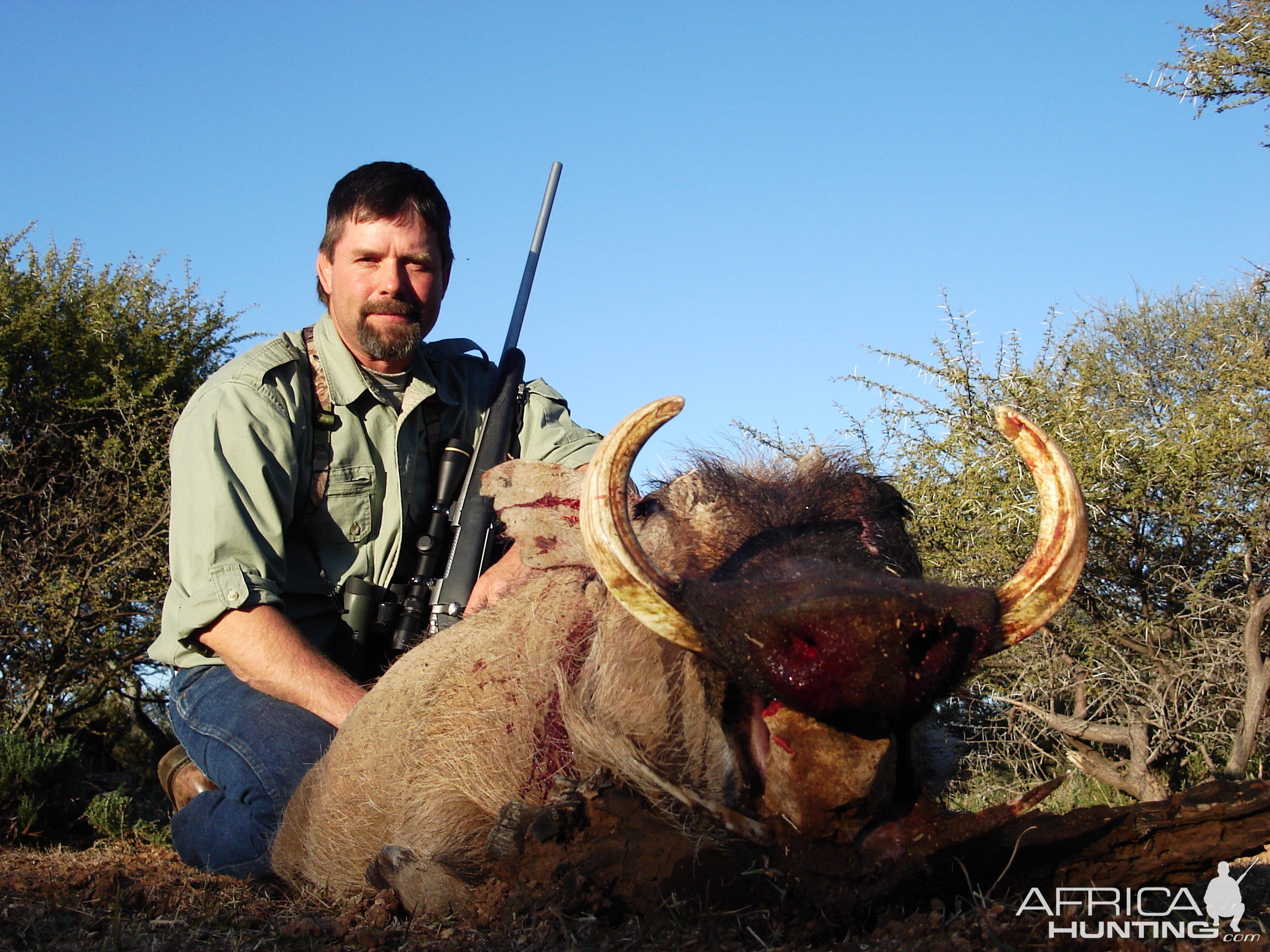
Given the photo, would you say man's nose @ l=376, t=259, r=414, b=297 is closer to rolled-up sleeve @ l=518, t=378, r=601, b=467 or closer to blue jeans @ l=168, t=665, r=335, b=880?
rolled-up sleeve @ l=518, t=378, r=601, b=467

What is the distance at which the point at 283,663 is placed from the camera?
309cm

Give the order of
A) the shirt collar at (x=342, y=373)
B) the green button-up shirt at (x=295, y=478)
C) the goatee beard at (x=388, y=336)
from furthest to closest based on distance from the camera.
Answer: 1. the goatee beard at (x=388, y=336)
2. the shirt collar at (x=342, y=373)
3. the green button-up shirt at (x=295, y=478)

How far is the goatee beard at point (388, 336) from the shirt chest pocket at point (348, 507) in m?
0.44

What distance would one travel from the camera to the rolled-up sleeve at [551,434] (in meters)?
3.87

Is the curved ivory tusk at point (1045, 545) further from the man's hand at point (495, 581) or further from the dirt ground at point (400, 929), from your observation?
the man's hand at point (495, 581)

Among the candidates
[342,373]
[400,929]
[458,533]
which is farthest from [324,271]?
[400,929]

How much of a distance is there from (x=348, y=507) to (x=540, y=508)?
1107 millimetres

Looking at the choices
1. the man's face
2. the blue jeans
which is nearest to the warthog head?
the blue jeans

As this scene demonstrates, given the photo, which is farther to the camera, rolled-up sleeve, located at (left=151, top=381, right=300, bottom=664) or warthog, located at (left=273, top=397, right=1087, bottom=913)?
rolled-up sleeve, located at (left=151, top=381, right=300, bottom=664)

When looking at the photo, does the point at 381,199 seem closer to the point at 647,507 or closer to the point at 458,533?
the point at 458,533

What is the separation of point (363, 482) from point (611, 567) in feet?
6.21

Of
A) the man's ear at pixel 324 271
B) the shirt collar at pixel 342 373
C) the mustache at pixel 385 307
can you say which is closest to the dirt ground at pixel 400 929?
the shirt collar at pixel 342 373
